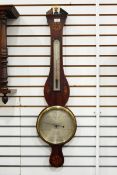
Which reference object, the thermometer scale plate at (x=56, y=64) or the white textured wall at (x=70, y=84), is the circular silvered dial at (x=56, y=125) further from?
the thermometer scale plate at (x=56, y=64)

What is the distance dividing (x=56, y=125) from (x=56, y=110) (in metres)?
0.12

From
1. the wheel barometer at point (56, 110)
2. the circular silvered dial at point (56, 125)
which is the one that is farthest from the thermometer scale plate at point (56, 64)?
the circular silvered dial at point (56, 125)

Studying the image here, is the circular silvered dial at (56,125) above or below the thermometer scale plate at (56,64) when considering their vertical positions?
below

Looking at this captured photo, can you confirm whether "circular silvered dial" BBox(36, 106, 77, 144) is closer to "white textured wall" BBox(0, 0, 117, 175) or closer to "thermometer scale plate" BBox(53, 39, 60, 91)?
"white textured wall" BBox(0, 0, 117, 175)

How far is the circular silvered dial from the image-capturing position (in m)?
1.94

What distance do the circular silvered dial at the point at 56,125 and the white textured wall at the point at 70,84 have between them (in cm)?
8

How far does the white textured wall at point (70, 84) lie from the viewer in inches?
77.9

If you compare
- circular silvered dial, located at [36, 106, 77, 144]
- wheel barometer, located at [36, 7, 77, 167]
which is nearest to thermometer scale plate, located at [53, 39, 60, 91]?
wheel barometer, located at [36, 7, 77, 167]

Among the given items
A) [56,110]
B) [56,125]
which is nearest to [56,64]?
[56,110]

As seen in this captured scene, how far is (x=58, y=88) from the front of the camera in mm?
1945

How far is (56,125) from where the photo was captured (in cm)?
194

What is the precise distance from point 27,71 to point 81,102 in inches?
19.5

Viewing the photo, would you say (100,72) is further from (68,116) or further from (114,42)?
(68,116)

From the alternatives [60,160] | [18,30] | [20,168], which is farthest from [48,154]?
[18,30]
